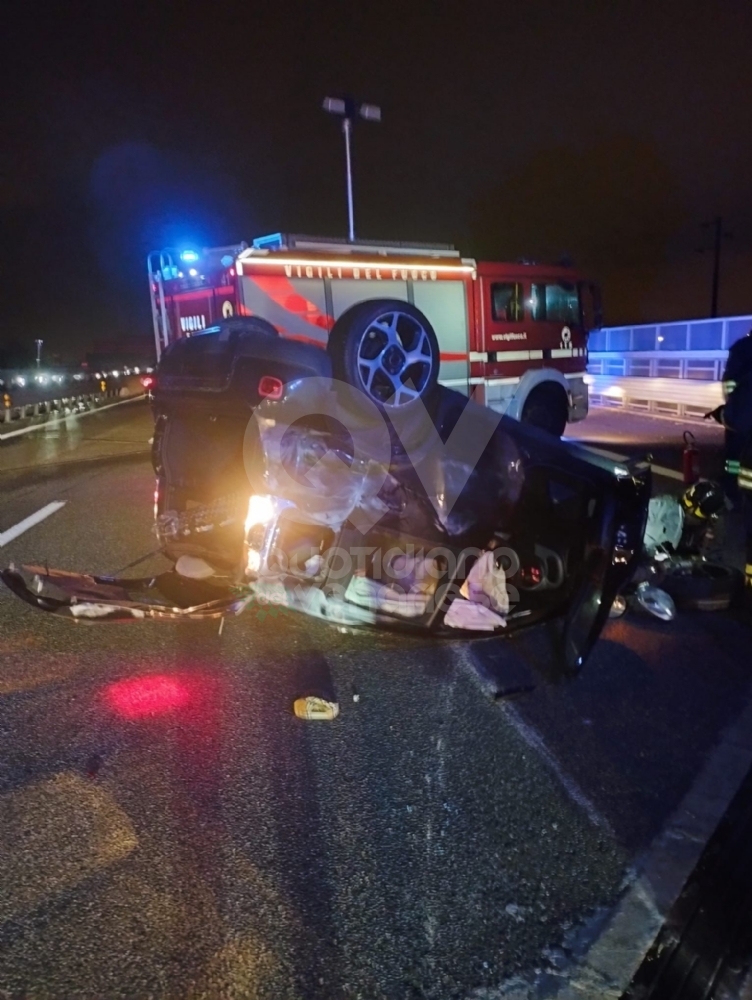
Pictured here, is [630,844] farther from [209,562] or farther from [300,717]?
[209,562]

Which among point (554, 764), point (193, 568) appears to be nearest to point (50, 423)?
point (193, 568)

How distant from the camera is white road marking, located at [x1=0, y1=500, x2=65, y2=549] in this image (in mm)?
6408

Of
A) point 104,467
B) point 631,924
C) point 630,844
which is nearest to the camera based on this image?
point 631,924

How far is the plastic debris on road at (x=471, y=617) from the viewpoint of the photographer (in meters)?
3.65

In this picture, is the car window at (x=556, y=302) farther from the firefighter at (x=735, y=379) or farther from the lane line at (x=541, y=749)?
the lane line at (x=541, y=749)

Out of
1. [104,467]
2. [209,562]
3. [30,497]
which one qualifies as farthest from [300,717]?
[104,467]

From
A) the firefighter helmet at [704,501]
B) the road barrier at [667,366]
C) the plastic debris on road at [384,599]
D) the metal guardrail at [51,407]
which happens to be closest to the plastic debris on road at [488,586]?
the plastic debris on road at [384,599]

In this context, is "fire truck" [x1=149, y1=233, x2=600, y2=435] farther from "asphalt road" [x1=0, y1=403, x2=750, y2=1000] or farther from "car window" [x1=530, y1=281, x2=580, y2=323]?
"asphalt road" [x1=0, y1=403, x2=750, y2=1000]

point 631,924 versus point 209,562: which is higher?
point 209,562

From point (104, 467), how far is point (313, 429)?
7.31 metres

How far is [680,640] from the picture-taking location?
424 centimetres

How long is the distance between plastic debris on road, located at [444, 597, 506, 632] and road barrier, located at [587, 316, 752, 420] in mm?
9191

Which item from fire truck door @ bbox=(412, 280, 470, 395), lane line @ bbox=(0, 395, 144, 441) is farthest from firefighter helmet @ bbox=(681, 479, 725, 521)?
lane line @ bbox=(0, 395, 144, 441)

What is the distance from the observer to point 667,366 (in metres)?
15.4
